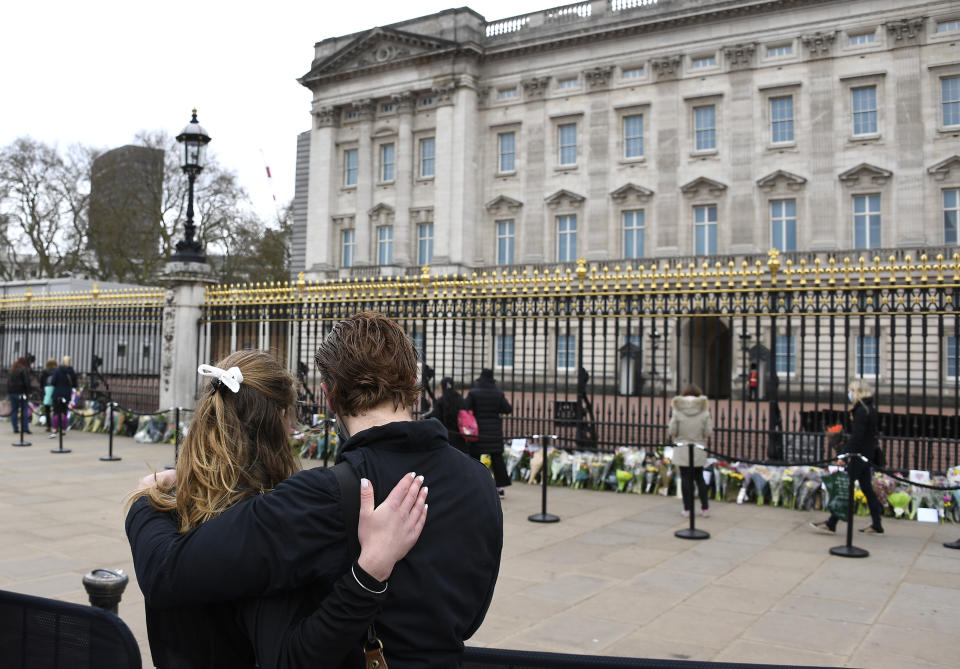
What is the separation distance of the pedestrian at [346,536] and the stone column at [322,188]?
131ft

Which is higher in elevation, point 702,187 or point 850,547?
point 702,187

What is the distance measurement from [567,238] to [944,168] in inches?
587

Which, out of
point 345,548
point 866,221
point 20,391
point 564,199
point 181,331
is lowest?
point 20,391

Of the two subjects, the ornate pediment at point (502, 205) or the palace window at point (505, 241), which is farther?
the palace window at point (505, 241)

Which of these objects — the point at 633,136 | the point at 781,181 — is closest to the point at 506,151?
the point at 633,136

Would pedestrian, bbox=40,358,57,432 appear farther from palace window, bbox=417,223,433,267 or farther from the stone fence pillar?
palace window, bbox=417,223,433,267

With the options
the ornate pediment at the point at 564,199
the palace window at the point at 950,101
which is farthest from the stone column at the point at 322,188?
the palace window at the point at 950,101

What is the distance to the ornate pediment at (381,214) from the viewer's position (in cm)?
4016

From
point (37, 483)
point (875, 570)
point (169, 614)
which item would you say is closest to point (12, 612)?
point (169, 614)

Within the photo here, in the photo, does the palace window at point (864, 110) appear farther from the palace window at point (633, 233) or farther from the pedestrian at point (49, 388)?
the pedestrian at point (49, 388)

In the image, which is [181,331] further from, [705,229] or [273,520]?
[705,229]

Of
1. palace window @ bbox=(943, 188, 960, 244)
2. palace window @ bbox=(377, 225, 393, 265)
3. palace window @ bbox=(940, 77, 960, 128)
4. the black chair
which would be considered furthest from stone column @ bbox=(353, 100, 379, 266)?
the black chair

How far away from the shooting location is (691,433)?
9602mm

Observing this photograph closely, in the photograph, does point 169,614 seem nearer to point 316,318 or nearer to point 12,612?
point 12,612
